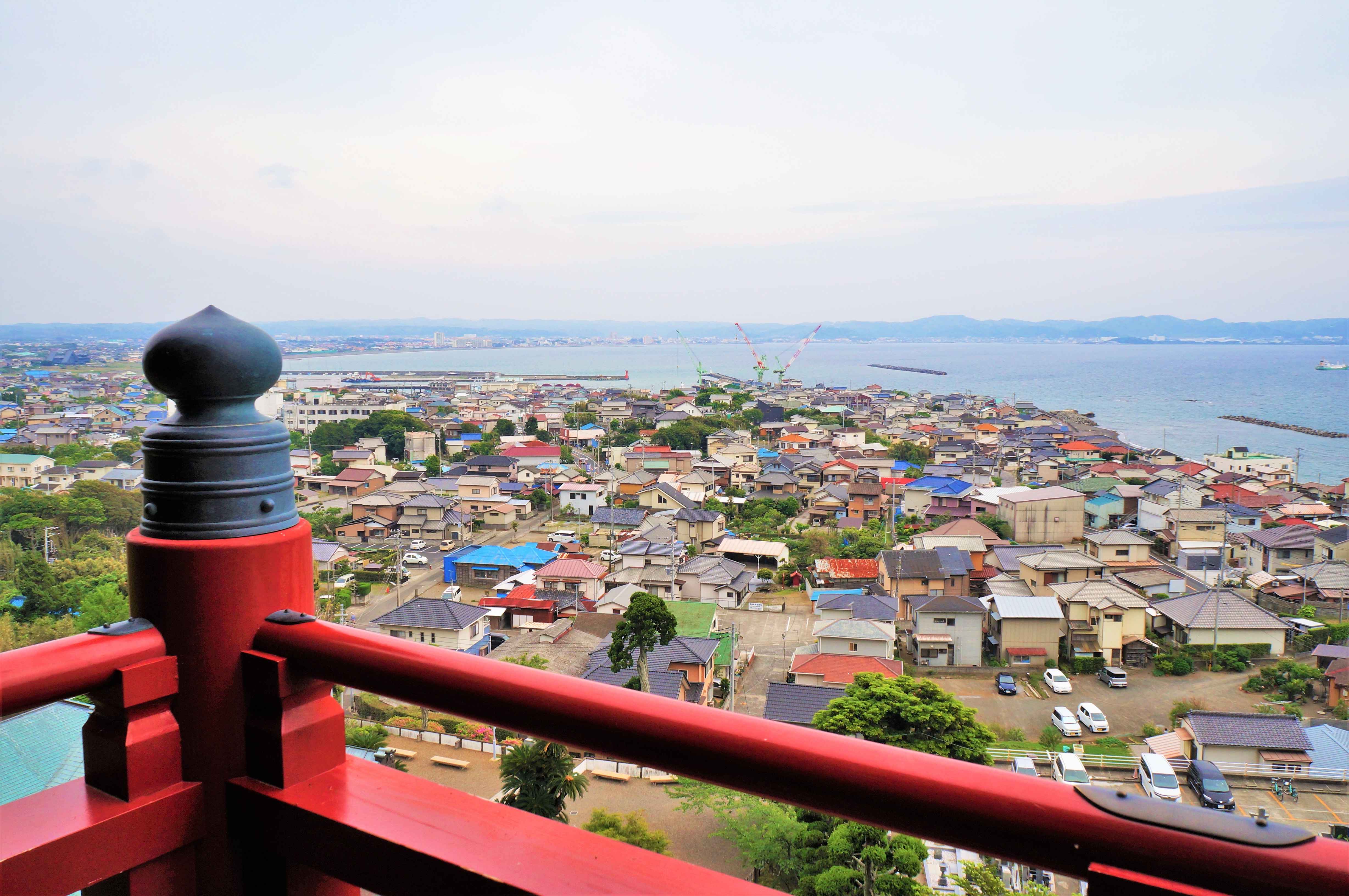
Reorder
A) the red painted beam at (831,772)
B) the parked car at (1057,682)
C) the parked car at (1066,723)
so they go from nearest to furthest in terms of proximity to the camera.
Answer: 1. the red painted beam at (831,772)
2. the parked car at (1066,723)
3. the parked car at (1057,682)

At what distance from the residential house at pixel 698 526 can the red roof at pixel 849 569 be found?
171 cm

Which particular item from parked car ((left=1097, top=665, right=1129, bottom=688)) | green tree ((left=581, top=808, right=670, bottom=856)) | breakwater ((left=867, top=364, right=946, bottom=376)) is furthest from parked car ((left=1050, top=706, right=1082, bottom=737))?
breakwater ((left=867, top=364, right=946, bottom=376))

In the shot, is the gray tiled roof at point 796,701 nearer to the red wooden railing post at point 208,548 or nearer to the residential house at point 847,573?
the residential house at point 847,573

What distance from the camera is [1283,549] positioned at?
9.33 m

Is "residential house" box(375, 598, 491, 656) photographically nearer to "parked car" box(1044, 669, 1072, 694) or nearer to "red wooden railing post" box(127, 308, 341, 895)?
"parked car" box(1044, 669, 1072, 694)

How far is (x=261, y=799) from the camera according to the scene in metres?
0.46

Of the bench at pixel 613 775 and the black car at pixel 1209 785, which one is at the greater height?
the bench at pixel 613 775

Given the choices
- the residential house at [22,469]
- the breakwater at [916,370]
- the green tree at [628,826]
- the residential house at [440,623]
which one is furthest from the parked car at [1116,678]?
the breakwater at [916,370]

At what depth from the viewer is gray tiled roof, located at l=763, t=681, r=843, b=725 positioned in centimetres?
494

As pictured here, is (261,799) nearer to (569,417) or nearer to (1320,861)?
(1320,861)

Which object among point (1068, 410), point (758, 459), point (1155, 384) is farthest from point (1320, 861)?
point (1155, 384)

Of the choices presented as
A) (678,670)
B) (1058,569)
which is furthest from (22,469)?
(1058,569)

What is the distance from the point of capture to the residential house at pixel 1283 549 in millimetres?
9258

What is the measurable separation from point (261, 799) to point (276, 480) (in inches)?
6.9
